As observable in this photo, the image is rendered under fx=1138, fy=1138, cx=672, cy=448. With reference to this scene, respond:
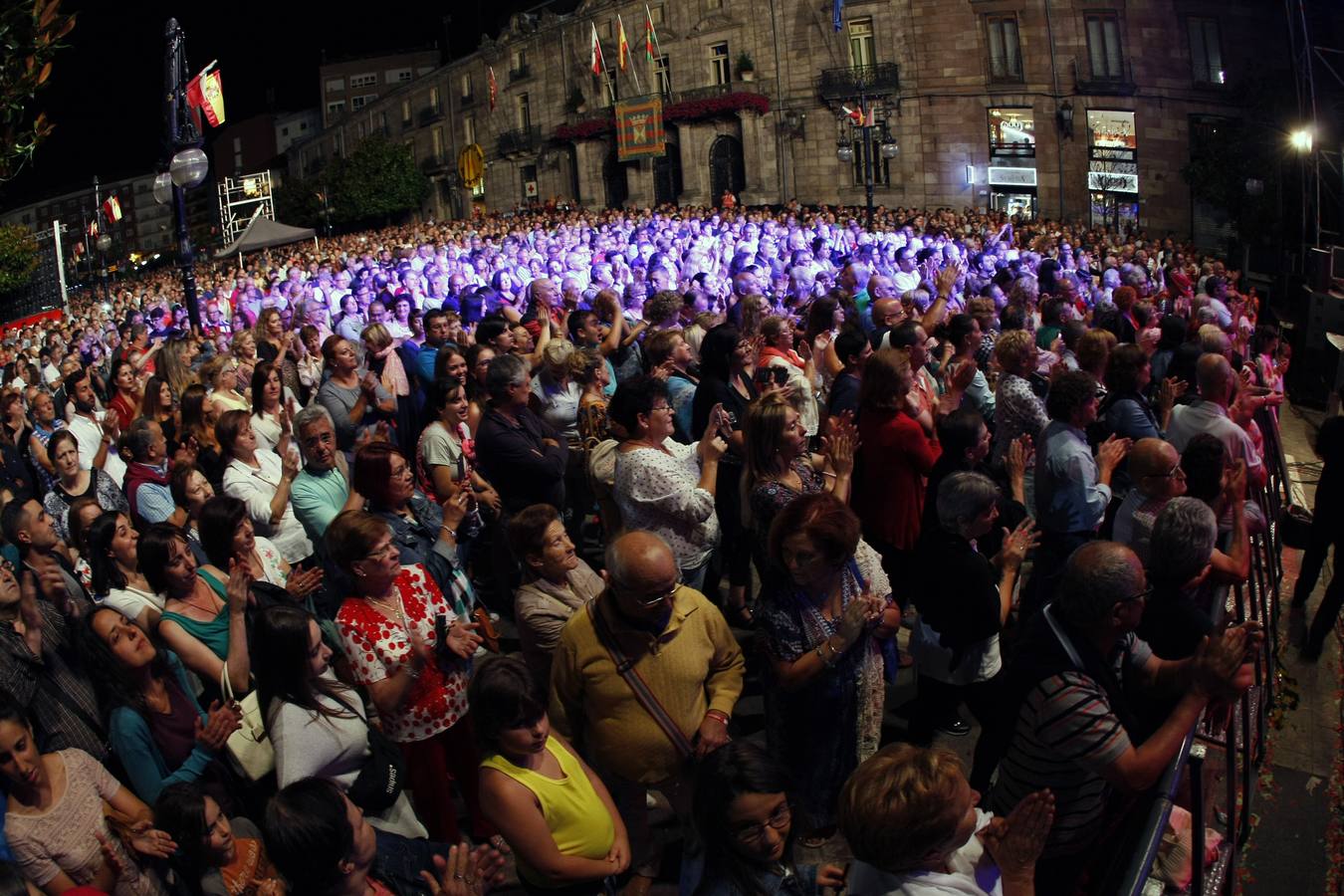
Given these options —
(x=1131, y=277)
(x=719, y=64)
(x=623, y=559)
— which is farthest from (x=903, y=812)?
(x=719, y=64)

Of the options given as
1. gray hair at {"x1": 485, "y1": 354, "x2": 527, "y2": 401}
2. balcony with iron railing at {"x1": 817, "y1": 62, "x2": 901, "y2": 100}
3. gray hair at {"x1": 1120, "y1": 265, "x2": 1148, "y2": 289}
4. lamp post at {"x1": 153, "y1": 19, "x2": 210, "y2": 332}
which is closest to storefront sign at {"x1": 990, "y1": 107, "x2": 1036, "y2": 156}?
balcony with iron railing at {"x1": 817, "y1": 62, "x2": 901, "y2": 100}

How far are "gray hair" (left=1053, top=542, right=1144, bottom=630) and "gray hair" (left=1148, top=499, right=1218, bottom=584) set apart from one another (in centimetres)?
74

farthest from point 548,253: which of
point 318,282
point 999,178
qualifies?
point 999,178

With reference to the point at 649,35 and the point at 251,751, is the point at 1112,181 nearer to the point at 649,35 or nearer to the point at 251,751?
the point at 649,35

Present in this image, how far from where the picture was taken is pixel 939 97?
39.3m

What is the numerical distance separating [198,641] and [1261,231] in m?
30.6

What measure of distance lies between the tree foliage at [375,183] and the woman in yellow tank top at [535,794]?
5997 cm

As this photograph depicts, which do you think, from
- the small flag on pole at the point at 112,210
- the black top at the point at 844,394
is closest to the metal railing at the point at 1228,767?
the black top at the point at 844,394

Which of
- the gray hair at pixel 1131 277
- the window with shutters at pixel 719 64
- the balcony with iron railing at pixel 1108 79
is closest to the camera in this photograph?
the gray hair at pixel 1131 277

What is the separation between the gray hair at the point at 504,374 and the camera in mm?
6098

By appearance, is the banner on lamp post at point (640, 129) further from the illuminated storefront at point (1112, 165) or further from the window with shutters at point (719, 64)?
the illuminated storefront at point (1112, 165)

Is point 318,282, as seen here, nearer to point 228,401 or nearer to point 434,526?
point 228,401

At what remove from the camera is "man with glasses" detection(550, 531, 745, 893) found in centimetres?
362

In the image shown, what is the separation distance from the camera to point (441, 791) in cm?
429
